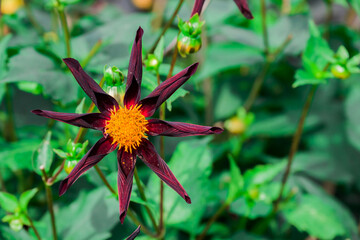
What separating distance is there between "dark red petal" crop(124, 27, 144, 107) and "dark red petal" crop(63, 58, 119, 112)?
0.02 meters

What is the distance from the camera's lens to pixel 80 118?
499 millimetres

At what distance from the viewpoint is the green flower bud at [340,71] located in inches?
24.8

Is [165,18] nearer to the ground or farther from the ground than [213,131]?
nearer to the ground

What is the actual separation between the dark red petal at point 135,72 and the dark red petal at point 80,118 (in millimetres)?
46

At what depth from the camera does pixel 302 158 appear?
108 cm

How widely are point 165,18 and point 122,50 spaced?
0.49 meters

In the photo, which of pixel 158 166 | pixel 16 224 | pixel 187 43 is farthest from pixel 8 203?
pixel 187 43

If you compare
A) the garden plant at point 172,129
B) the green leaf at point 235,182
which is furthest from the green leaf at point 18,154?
the green leaf at point 235,182

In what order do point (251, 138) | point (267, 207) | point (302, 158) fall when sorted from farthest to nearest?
point (251, 138) < point (302, 158) < point (267, 207)

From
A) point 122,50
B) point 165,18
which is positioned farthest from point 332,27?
point 122,50

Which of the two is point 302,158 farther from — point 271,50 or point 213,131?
point 213,131

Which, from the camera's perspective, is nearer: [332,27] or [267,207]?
[267,207]

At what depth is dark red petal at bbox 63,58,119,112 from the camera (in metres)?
0.48

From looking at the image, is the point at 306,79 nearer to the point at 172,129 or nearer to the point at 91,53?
the point at 172,129
